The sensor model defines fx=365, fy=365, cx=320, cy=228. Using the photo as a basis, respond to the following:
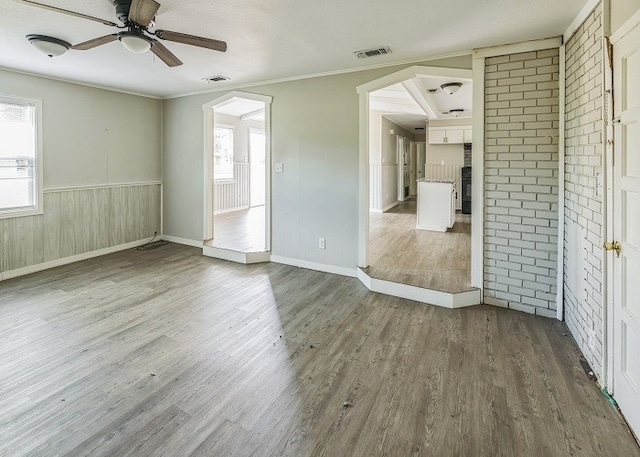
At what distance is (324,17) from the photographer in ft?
9.24

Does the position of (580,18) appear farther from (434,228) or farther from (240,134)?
(240,134)

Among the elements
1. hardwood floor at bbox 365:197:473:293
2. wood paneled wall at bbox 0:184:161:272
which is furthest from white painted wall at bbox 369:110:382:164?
wood paneled wall at bbox 0:184:161:272

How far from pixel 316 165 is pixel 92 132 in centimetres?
331

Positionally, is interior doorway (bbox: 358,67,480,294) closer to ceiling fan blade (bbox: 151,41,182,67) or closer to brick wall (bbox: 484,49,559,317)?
brick wall (bbox: 484,49,559,317)

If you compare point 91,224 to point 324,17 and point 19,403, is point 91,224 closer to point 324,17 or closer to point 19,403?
point 19,403

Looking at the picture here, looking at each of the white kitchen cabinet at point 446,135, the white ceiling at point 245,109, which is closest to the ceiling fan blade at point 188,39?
the white ceiling at point 245,109

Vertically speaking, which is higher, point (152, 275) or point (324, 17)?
point (324, 17)

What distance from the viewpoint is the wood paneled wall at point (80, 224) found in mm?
4480

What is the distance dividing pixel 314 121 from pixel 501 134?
2.16 meters

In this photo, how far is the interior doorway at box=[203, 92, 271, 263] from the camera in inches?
211

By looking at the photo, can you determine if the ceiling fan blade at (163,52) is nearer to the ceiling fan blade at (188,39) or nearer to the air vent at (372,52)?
the ceiling fan blade at (188,39)

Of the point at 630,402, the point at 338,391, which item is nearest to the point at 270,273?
the point at 338,391

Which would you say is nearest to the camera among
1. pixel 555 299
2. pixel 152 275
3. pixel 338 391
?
pixel 338 391

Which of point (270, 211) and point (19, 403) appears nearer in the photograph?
point (19, 403)
